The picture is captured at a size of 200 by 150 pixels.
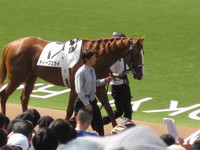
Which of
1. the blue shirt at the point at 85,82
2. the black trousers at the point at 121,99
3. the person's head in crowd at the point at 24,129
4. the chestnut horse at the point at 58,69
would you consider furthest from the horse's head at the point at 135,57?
the person's head in crowd at the point at 24,129

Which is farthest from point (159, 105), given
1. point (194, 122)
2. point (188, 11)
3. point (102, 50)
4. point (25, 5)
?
point (25, 5)

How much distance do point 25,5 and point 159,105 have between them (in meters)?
10.6

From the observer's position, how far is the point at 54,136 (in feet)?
15.6

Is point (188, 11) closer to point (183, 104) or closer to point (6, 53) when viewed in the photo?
point (183, 104)

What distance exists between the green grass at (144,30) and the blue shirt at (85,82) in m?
2.75

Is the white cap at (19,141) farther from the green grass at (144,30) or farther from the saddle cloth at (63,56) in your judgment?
the green grass at (144,30)

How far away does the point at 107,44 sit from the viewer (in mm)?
9148

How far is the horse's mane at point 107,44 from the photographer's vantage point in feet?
29.9

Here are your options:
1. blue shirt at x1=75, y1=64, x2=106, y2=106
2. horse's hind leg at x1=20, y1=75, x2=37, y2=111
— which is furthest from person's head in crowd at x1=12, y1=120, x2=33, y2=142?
horse's hind leg at x1=20, y1=75, x2=37, y2=111

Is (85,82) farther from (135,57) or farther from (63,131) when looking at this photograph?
(63,131)

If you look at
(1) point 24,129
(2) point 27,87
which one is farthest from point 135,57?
(1) point 24,129

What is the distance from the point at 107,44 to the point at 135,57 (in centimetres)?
48

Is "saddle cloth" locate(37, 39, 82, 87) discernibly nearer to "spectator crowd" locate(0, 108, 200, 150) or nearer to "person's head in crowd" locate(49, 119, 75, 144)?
"spectator crowd" locate(0, 108, 200, 150)

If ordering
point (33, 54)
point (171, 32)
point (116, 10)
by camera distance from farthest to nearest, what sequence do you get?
point (116, 10)
point (171, 32)
point (33, 54)
